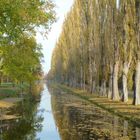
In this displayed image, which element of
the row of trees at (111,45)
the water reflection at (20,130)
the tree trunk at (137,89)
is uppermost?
the row of trees at (111,45)

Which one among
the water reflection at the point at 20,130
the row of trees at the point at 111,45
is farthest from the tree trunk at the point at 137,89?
the water reflection at the point at 20,130

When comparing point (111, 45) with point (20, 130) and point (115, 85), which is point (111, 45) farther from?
point (20, 130)

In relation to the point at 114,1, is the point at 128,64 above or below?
below

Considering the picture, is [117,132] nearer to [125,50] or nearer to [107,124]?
[107,124]

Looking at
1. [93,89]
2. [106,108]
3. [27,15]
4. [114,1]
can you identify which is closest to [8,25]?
[27,15]

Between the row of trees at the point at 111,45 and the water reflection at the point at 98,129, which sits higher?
the row of trees at the point at 111,45

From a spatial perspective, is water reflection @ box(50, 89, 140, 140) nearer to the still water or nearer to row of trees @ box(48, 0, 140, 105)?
the still water

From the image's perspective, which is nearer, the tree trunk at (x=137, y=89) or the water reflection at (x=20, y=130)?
the water reflection at (x=20, y=130)

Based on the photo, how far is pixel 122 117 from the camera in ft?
85.9

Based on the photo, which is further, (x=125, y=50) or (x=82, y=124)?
(x=125, y=50)

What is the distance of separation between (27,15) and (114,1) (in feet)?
86.6

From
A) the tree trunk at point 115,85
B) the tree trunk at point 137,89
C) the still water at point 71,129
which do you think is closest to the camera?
the still water at point 71,129

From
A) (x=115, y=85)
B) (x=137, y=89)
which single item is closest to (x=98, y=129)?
(x=137, y=89)

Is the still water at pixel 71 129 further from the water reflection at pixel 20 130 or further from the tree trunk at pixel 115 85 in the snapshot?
the tree trunk at pixel 115 85
